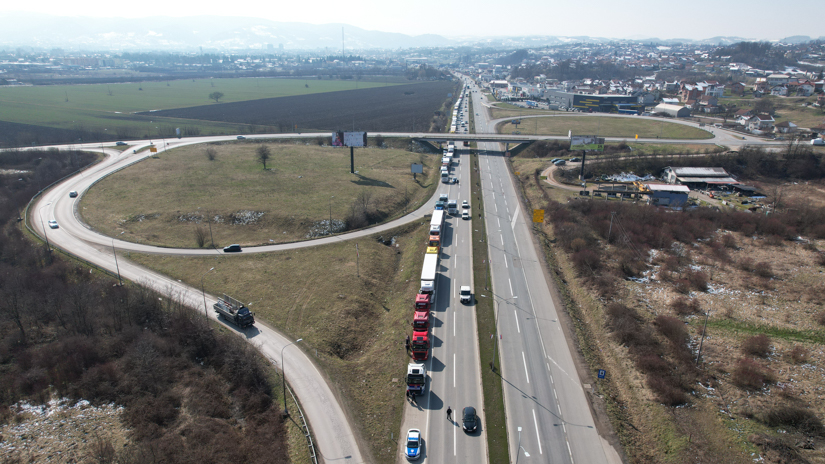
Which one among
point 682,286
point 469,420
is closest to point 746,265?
point 682,286

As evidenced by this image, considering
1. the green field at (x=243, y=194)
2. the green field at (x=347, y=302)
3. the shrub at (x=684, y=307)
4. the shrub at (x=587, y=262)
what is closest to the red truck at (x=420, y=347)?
the green field at (x=347, y=302)

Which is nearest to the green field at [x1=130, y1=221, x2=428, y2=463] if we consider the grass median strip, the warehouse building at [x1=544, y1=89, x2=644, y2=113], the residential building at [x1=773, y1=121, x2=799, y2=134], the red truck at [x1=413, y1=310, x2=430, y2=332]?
the red truck at [x1=413, y1=310, x2=430, y2=332]

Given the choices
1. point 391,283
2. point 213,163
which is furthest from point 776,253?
point 213,163

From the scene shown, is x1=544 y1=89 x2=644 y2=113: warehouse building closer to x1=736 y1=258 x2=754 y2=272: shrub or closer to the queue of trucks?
x1=736 y1=258 x2=754 y2=272: shrub

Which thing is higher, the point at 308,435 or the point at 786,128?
the point at 786,128

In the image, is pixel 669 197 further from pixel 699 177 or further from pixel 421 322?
pixel 421 322

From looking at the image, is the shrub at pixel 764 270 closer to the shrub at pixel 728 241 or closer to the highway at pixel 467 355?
the shrub at pixel 728 241
